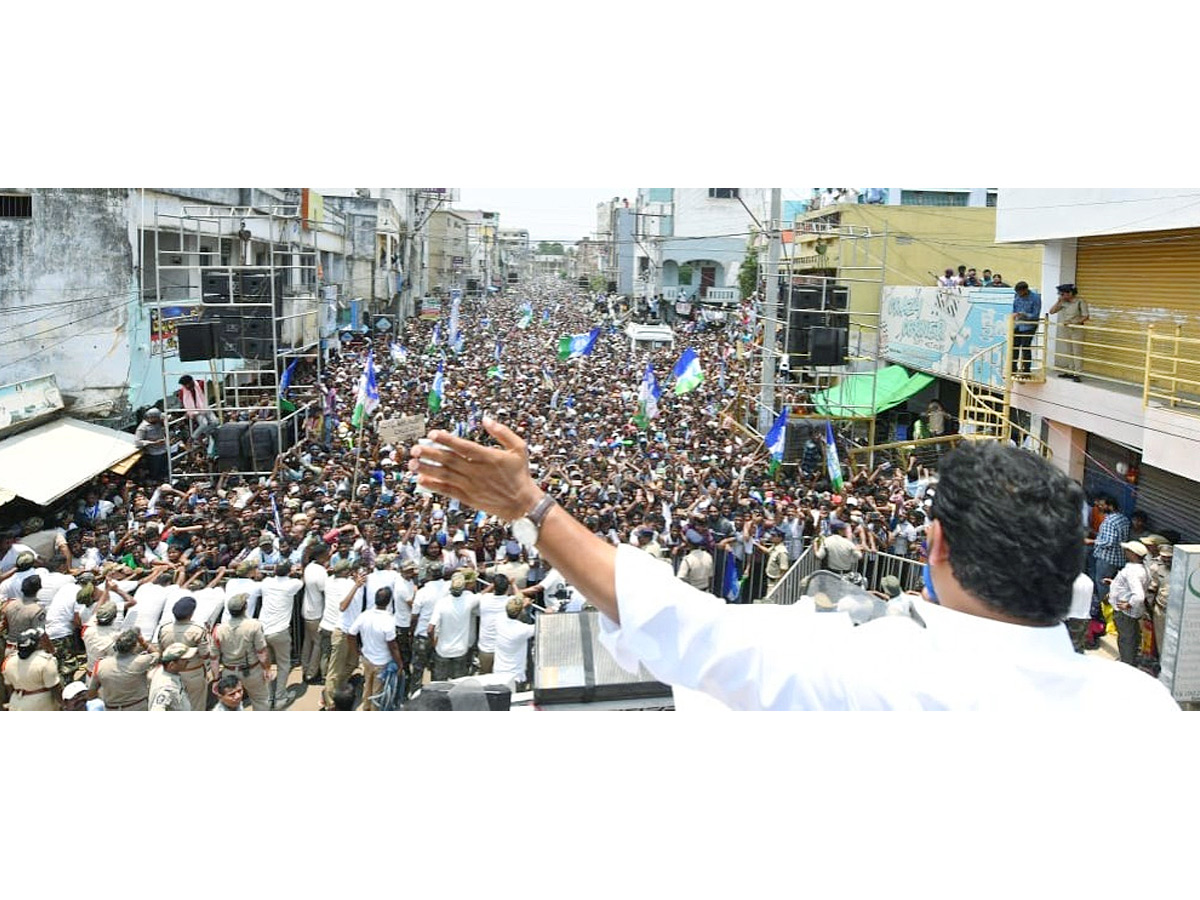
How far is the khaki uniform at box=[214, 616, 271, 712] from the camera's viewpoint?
19.8 ft

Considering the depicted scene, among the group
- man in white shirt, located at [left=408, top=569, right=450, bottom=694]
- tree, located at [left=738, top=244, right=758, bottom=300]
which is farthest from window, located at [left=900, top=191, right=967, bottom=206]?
man in white shirt, located at [left=408, top=569, right=450, bottom=694]

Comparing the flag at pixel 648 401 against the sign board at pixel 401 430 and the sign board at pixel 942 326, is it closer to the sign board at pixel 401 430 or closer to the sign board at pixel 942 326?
the sign board at pixel 401 430

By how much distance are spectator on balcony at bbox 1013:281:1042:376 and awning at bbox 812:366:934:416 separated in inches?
114

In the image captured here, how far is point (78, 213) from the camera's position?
9672 mm

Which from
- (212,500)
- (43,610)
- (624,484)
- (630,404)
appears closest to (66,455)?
(212,500)

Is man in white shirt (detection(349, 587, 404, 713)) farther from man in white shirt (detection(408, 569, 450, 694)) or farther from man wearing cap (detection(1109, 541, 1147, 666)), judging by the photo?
man wearing cap (detection(1109, 541, 1147, 666))

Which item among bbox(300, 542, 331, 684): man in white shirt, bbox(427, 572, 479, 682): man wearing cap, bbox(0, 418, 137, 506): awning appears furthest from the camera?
bbox(0, 418, 137, 506): awning

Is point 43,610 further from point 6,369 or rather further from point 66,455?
point 6,369

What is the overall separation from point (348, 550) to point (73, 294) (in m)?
4.87

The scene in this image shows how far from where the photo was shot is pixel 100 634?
5797mm

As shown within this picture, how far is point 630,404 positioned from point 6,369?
353 inches

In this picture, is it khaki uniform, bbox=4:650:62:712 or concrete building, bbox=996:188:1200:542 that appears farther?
concrete building, bbox=996:188:1200:542

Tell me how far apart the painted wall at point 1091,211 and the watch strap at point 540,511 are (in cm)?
588

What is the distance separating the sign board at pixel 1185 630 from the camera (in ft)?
19.0
